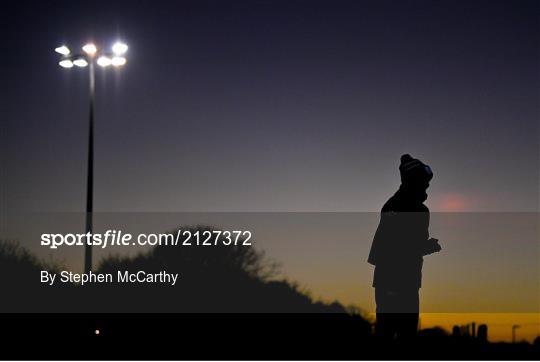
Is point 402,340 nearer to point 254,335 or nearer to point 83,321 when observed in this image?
point 254,335

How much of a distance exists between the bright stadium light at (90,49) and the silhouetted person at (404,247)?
37.5 ft

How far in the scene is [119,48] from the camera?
56.9ft

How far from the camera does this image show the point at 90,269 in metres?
15.9

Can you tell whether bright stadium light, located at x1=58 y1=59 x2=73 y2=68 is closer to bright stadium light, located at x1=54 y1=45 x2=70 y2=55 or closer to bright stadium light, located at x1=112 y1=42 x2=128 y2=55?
bright stadium light, located at x1=54 y1=45 x2=70 y2=55

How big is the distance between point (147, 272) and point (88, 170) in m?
6.82

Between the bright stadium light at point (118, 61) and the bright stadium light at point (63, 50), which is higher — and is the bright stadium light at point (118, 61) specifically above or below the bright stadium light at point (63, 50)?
below

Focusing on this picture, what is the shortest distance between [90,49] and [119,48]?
0.79 meters

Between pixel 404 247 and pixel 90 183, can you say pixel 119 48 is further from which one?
pixel 404 247

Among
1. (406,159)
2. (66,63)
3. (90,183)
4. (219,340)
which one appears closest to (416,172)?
(406,159)

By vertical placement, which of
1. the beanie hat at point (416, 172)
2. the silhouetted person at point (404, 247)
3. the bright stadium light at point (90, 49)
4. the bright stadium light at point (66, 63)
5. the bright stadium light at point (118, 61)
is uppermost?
the bright stadium light at point (90, 49)

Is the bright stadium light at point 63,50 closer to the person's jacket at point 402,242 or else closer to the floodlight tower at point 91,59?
the floodlight tower at point 91,59

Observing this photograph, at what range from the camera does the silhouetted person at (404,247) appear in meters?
8.34

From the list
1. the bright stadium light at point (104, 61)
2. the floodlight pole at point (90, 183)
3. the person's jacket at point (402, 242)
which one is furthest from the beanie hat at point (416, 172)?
the bright stadium light at point (104, 61)

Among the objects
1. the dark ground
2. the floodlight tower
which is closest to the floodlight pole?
the floodlight tower
